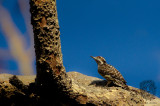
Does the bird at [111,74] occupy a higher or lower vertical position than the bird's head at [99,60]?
lower

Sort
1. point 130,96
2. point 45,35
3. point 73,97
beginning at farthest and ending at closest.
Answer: point 130,96 → point 73,97 → point 45,35

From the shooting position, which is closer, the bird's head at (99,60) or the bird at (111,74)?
the bird at (111,74)

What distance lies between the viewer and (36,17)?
14.9 feet

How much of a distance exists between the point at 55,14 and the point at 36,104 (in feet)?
6.84

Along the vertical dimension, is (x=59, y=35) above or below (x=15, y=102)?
above

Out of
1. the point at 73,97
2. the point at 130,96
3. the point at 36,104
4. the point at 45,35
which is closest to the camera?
the point at 45,35

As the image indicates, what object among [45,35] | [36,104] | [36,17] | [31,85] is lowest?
[36,104]

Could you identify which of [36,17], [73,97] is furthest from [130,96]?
[36,17]

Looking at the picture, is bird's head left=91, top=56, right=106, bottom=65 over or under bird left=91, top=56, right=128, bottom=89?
over

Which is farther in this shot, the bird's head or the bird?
the bird's head

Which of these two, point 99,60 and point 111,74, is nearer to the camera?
point 111,74

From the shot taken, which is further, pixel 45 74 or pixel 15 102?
pixel 15 102

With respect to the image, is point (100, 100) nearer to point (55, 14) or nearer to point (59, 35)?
point (59, 35)

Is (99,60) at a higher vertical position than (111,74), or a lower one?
higher
